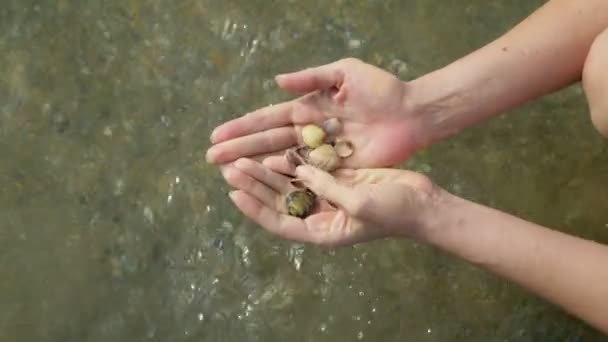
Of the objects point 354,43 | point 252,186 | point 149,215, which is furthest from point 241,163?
point 354,43

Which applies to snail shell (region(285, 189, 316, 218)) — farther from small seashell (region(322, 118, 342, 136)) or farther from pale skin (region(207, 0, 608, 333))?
small seashell (region(322, 118, 342, 136))

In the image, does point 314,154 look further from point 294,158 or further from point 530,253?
point 530,253

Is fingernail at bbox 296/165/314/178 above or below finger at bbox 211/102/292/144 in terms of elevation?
below

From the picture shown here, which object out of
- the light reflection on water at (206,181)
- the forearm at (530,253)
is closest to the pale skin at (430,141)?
the forearm at (530,253)

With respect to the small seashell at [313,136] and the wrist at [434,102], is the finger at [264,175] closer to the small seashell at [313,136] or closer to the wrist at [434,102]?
the small seashell at [313,136]

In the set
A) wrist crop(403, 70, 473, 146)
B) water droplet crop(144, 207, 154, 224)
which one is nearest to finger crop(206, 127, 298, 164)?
wrist crop(403, 70, 473, 146)

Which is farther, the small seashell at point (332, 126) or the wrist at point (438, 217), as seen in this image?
the small seashell at point (332, 126)

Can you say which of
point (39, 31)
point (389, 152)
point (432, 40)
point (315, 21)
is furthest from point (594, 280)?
point (39, 31)

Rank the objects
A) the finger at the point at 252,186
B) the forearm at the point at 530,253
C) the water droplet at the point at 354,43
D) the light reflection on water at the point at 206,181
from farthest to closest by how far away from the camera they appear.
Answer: the water droplet at the point at 354,43 → the light reflection on water at the point at 206,181 → the finger at the point at 252,186 → the forearm at the point at 530,253
